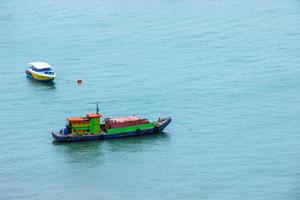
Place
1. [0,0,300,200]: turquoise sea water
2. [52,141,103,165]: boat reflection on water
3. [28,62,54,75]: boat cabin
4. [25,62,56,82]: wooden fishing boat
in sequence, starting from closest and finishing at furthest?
[0,0,300,200]: turquoise sea water → [52,141,103,165]: boat reflection on water → [25,62,56,82]: wooden fishing boat → [28,62,54,75]: boat cabin

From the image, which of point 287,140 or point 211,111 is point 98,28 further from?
point 287,140

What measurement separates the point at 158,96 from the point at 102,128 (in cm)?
1481

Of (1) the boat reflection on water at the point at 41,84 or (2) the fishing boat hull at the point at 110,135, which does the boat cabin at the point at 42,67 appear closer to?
(1) the boat reflection on water at the point at 41,84

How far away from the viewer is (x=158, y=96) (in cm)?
12662

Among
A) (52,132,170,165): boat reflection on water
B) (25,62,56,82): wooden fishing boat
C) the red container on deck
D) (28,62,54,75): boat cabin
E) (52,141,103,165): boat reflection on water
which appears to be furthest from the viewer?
(28,62,54,75): boat cabin

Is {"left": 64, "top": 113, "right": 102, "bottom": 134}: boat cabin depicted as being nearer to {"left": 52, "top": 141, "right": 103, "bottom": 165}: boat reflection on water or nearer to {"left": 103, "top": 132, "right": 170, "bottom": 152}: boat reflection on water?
{"left": 52, "top": 141, "right": 103, "bottom": 165}: boat reflection on water

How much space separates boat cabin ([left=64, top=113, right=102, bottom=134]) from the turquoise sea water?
155cm

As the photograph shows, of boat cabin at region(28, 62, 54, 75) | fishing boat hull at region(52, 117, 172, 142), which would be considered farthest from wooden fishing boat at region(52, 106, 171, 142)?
boat cabin at region(28, 62, 54, 75)

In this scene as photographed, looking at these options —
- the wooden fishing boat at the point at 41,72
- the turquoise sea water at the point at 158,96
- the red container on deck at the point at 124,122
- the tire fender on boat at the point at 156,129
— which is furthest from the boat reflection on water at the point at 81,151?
the wooden fishing boat at the point at 41,72

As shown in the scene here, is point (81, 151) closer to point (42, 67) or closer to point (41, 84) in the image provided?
point (41, 84)

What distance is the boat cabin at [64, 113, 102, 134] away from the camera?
11175cm

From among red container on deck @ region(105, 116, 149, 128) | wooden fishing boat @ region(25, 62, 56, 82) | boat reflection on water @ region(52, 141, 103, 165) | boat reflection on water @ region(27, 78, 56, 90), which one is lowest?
boat reflection on water @ region(52, 141, 103, 165)

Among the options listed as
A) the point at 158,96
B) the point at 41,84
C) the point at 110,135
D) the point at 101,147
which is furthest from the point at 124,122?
the point at 41,84

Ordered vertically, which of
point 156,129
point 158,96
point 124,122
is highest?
point 158,96
